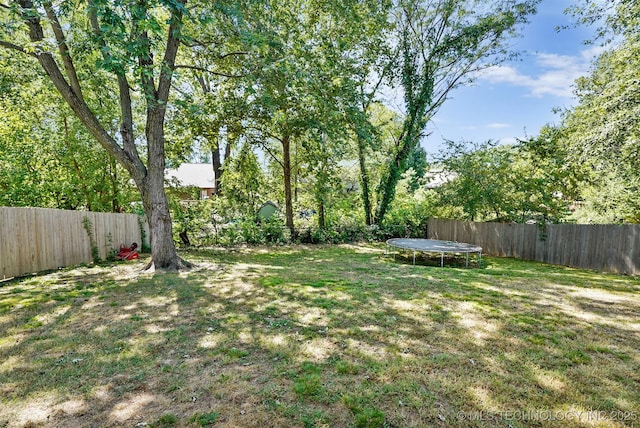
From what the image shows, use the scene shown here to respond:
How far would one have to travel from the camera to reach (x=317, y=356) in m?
2.73

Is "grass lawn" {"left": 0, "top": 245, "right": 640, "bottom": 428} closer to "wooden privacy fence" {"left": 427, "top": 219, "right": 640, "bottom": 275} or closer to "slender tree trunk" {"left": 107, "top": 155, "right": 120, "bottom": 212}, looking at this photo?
"wooden privacy fence" {"left": 427, "top": 219, "right": 640, "bottom": 275}

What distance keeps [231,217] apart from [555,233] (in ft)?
34.7

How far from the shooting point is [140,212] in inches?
395

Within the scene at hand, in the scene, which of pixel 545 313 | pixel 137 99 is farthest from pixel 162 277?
pixel 137 99

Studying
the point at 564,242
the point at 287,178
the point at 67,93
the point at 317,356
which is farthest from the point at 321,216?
the point at 317,356

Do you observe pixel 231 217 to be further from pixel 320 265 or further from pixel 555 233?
pixel 555 233

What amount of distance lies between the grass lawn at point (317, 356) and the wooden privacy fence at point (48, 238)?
772 millimetres

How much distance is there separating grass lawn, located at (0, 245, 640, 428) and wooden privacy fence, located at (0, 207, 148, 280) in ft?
2.53

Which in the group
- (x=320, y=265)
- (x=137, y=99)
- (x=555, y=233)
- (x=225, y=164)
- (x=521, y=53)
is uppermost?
(x=521, y=53)

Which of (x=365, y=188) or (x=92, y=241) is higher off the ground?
(x=365, y=188)

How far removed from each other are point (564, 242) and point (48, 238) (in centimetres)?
1268

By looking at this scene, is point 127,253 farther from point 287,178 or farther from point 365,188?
point 365,188

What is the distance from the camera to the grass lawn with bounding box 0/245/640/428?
1995mm

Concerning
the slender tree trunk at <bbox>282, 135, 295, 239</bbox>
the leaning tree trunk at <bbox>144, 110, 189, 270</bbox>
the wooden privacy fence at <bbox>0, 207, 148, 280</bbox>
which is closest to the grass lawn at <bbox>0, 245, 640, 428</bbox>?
the wooden privacy fence at <bbox>0, 207, 148, 280</bbox>
